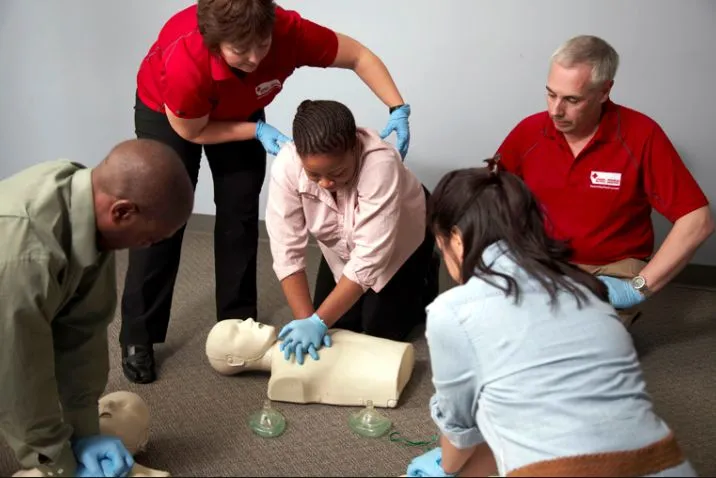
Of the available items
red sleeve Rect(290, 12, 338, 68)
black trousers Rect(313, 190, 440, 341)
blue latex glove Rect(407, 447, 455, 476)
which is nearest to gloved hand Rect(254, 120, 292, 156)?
red sleeve Rect(290, 12, 338, 68)

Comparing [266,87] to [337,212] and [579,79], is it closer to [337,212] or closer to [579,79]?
[337,212]

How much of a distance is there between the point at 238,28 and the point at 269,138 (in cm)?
38

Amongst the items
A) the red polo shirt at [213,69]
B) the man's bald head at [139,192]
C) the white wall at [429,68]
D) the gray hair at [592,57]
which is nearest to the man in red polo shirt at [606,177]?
the gray hair at [592,57]

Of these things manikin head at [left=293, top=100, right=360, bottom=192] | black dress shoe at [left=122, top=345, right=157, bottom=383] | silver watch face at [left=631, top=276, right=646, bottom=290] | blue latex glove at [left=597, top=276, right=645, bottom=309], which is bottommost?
black dress shoe at [left=122, top=345, right=157, bottom=383]

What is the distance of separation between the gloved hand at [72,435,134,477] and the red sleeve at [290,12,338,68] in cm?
106

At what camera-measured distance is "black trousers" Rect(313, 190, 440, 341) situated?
2260mm

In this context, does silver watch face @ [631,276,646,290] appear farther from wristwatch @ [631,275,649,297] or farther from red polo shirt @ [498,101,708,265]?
red polo shirt @ [498,101,708,265]

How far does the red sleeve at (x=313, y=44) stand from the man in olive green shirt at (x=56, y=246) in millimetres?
770

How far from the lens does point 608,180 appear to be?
2.14 meters

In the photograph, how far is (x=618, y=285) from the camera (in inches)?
82.0

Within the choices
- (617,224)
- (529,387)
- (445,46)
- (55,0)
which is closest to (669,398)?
(617,224)

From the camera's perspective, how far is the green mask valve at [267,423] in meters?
1.90

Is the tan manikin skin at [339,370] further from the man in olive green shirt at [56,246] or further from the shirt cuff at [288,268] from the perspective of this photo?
the man in olive green shirt at [56,246]

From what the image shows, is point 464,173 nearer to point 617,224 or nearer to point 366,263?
point 366,263
